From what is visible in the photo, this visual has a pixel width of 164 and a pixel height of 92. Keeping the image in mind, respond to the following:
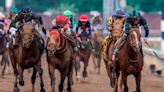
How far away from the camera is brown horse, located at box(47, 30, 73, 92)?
17156 millimetres

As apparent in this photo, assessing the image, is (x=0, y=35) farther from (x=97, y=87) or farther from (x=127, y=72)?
(x=127, y=72)

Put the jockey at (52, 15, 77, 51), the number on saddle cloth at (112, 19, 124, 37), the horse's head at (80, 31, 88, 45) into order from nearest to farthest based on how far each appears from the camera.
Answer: the jockey at (52, 15, 77, 51) → the number on saddle cloth at (112, 19, 124, 37) → the horse's head at (80, 31, 88, 45)

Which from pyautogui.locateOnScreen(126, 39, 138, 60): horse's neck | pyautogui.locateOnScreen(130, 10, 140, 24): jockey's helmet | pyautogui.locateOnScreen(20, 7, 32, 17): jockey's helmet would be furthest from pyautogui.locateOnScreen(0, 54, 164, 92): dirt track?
pyautogui.locateOnScreen(130, 10, 140, 24): jockey's helmet

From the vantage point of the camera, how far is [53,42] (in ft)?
56.2

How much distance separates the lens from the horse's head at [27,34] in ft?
57.0

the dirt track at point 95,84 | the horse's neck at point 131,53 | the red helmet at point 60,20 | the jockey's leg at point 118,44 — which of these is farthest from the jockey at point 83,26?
the horse's neck at point 131,53

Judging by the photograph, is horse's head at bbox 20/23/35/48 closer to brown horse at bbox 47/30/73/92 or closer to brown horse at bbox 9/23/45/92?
brown horse at bbox 9/23/45/92

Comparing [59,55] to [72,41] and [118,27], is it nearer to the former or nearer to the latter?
[72,41]

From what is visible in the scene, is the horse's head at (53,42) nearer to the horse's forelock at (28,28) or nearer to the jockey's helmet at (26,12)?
the horse's forelock at (28,28)

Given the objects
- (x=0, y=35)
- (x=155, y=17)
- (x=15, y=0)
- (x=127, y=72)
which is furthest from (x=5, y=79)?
(x=15, y=0)

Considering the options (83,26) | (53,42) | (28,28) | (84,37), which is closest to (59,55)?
(53,42)

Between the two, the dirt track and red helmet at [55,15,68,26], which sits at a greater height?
red helmet at [55,15,68,26]

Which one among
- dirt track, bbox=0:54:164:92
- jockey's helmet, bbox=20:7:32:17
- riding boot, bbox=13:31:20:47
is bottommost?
dirt track, bbox=0:54:164:92

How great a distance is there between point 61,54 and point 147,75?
9333 millimetres
